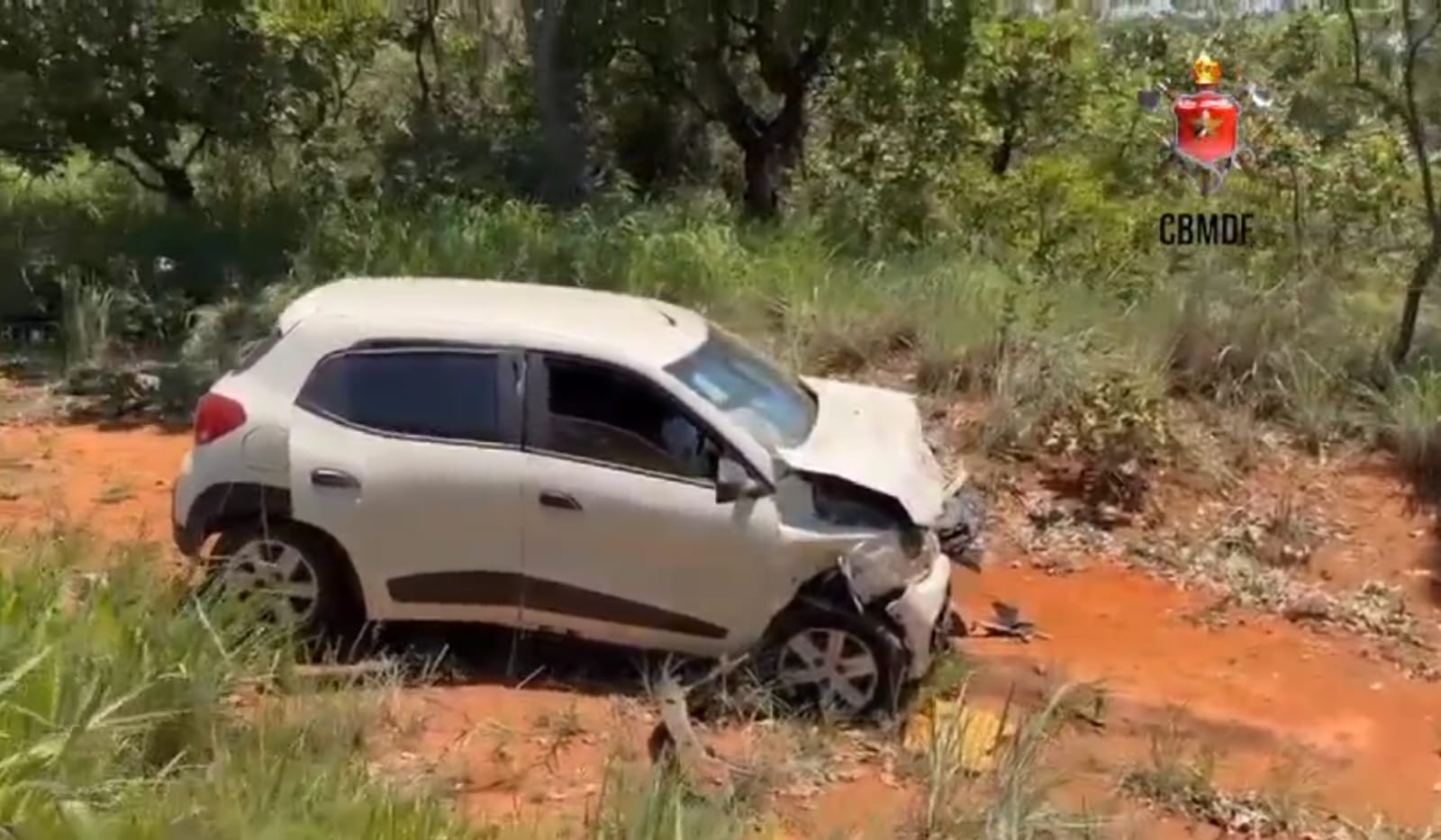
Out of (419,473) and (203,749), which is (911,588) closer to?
(419,473)

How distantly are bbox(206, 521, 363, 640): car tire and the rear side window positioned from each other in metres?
0.53

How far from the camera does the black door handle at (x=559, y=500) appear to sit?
7.08 metres

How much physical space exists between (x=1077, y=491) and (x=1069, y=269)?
3615mm

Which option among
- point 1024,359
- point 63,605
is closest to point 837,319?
point 1024,359

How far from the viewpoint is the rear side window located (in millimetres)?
7250

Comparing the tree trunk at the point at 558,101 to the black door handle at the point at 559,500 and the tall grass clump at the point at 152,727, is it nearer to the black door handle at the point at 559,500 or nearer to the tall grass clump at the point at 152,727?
the black door handle at the point at 559,500

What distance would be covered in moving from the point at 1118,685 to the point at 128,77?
401 inches

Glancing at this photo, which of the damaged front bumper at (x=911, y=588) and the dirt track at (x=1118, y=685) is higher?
the damaged front bumper at (x=911, y=588)

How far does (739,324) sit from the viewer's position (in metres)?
11.7

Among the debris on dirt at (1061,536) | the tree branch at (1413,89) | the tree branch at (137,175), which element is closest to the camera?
the debris on dirt at (1061,536)

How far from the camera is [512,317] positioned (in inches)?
291

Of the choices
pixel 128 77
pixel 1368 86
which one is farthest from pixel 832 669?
pixel 128 77

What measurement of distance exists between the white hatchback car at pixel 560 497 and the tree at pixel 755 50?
878 cm

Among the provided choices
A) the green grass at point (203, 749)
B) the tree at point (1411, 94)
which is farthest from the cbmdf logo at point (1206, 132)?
the green grass at point (203, 749)
